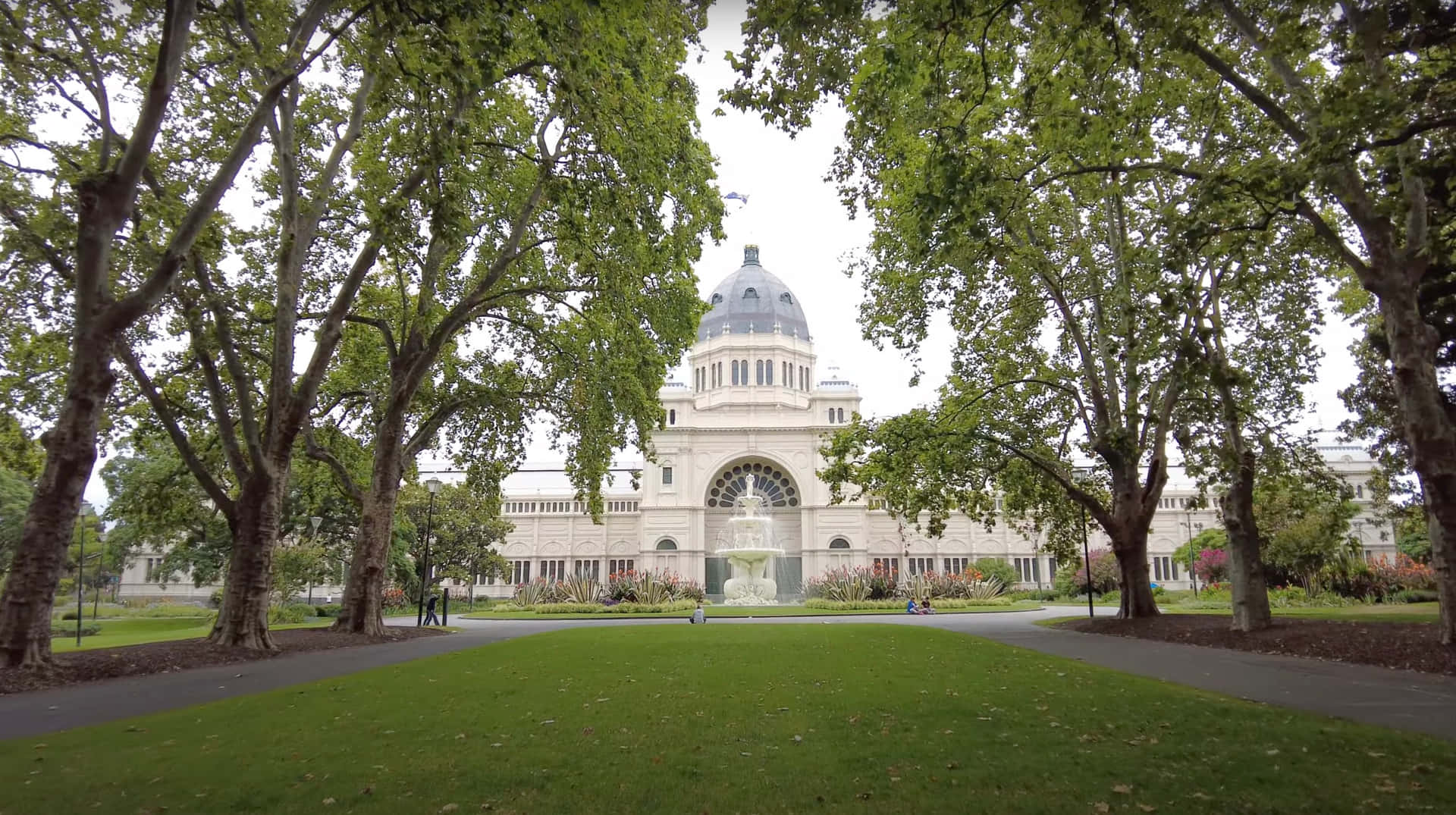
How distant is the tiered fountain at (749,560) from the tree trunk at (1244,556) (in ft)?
96.7

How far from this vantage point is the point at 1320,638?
43.4 ft

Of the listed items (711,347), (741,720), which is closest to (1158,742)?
(741,720)

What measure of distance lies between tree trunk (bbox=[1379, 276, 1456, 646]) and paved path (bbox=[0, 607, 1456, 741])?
1968 mm

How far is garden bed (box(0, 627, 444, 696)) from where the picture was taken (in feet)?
34.3

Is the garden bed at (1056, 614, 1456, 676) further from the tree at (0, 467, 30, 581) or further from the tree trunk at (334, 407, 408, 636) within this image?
the tree at (0, 467, 30, 581)

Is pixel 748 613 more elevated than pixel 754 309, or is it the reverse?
pixel 754 309

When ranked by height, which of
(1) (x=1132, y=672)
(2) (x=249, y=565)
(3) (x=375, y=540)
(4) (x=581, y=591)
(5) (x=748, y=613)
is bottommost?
(5) (x=748, y=613)

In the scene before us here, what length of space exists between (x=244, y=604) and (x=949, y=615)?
24.4m

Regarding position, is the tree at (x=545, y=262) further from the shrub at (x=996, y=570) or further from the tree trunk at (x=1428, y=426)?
the shrub at (x=996, y=570)

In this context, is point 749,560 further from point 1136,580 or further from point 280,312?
point 280,312

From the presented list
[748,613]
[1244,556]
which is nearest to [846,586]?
[748,613]

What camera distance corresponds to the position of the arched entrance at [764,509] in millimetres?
59281

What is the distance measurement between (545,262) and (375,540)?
8812 mm

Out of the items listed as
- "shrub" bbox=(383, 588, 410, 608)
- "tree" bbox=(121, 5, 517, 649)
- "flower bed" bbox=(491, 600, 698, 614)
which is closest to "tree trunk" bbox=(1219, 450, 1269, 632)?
"tree" bbox=(121, 5, 517, 649)
